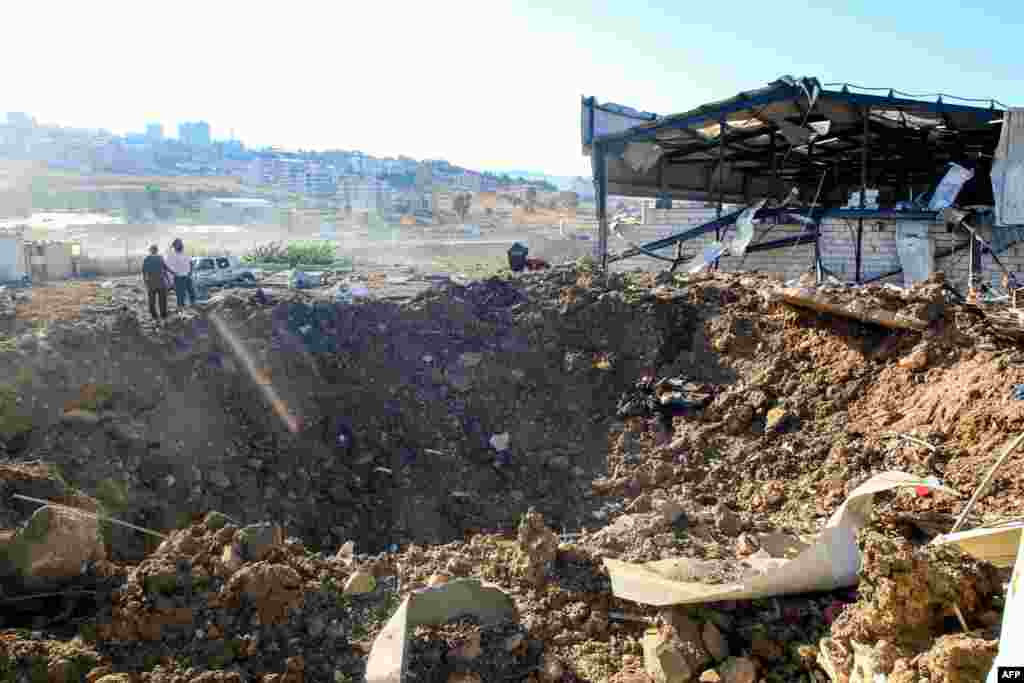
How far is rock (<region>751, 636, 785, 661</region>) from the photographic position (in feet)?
10.8

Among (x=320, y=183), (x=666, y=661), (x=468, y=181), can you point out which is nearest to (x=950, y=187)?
(x=666, y=661)

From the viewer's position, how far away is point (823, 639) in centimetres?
321

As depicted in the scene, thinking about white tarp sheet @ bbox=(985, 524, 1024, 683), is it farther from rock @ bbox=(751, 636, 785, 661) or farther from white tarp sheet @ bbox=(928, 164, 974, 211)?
white tarp sheet @ bbox=(928, 164, 974, 211)

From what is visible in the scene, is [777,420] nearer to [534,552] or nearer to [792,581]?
[792,581]

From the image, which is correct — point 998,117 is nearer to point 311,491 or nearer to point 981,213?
point 981,213

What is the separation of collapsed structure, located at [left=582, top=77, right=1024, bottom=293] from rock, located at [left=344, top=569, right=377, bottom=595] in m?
9.25

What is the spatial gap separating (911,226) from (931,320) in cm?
651

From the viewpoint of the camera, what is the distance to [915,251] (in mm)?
11766

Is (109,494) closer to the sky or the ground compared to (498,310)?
closer to the ground

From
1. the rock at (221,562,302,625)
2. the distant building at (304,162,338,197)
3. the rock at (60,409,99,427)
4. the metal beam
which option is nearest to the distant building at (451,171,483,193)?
the distant building at (304,162,338,197)

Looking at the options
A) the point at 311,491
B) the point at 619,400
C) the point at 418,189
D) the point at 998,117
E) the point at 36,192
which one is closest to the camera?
the point at 311,491

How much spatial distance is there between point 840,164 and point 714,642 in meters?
15.7

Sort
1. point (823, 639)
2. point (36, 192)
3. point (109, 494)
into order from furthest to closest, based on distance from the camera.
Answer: point (36, 192)
point (109, 494)
point (823, 639)

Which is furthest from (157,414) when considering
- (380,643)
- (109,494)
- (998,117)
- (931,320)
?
(998,117)
